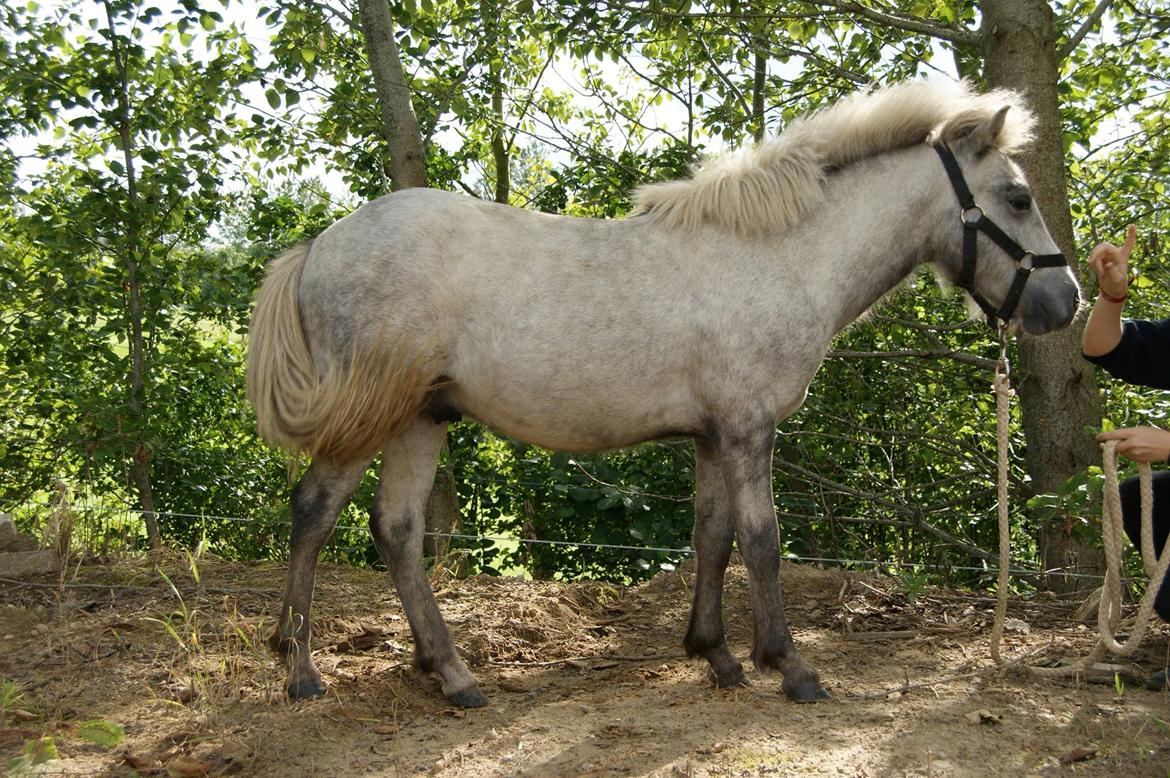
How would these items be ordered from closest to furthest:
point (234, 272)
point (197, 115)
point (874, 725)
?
1. point (874, 725)
2. point (197, 115)
3. point (234, 272)

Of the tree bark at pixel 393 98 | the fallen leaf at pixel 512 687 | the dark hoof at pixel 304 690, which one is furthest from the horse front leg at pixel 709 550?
the tree bark at pixel 393 98

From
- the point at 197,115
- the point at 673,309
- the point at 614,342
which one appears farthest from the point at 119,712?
the point at 197,115

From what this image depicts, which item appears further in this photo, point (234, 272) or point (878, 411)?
A: point (878, 411)

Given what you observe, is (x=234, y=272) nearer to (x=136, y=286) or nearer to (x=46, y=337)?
(x=136, y=286)

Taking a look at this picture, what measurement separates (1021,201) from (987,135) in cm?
31

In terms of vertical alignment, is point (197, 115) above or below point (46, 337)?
above

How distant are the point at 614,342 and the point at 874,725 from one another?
175 cm

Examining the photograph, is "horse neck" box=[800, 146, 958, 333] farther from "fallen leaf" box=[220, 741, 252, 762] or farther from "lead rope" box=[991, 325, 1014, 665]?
"fallen leaf" box=[220, 741, 252, 762]

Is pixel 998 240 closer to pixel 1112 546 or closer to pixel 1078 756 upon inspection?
pixel 1112 546

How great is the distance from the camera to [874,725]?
350 cm

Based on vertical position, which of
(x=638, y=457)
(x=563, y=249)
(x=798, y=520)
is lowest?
(x=798, y=520)

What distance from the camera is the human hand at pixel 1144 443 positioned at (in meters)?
3.46

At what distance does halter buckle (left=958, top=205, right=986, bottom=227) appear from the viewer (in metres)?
3.97

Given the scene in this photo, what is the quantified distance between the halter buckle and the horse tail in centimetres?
230
